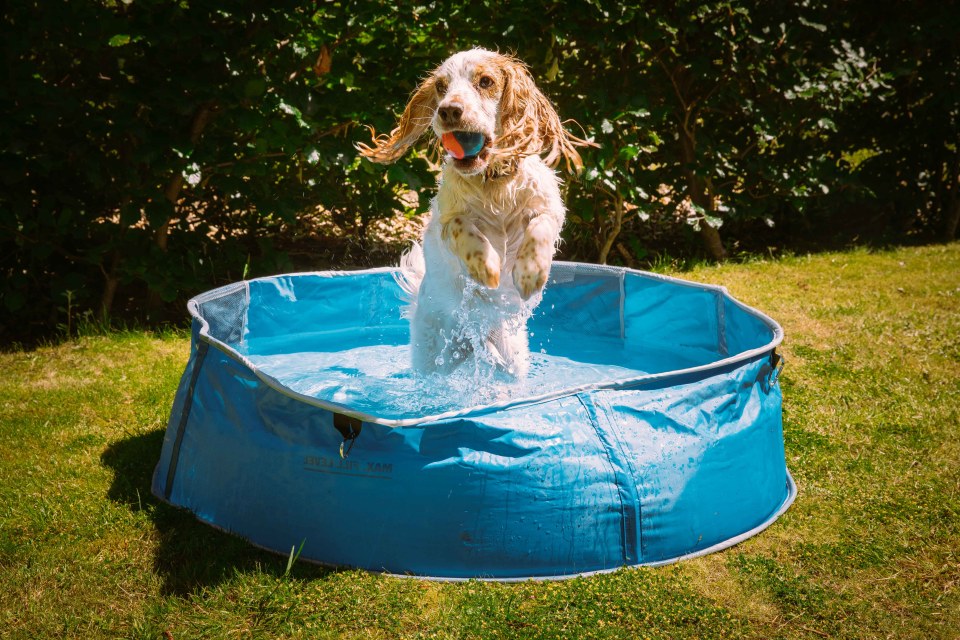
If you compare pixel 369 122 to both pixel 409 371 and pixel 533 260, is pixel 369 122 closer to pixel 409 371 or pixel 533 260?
pixel 409 371

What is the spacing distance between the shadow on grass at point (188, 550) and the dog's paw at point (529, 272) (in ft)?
4.57

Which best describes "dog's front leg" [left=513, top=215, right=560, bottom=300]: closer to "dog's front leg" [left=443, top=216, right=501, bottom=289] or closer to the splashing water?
"dog's front leg" [left=443, top=216, right=501, bottom=289]

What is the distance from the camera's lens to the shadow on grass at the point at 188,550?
8.80ft

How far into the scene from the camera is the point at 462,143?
3.27 meters

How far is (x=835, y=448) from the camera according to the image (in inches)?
146

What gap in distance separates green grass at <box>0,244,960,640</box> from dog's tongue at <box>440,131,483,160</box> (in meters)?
1.62

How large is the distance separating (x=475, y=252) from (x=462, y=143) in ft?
1.53

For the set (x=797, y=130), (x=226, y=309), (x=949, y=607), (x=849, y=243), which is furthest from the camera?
(x=849, y=243)

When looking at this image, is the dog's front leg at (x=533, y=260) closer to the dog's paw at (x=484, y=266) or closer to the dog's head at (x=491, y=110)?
the dog's paw at (x=484, y=266)

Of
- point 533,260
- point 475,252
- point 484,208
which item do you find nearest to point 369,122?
point 484,208

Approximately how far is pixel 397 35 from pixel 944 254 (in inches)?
188

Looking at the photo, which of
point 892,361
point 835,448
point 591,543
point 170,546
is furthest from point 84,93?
point 892,361

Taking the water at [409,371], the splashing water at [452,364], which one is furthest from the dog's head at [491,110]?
the water at [409,371]

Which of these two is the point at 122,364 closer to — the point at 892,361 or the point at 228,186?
the point at 228,186
